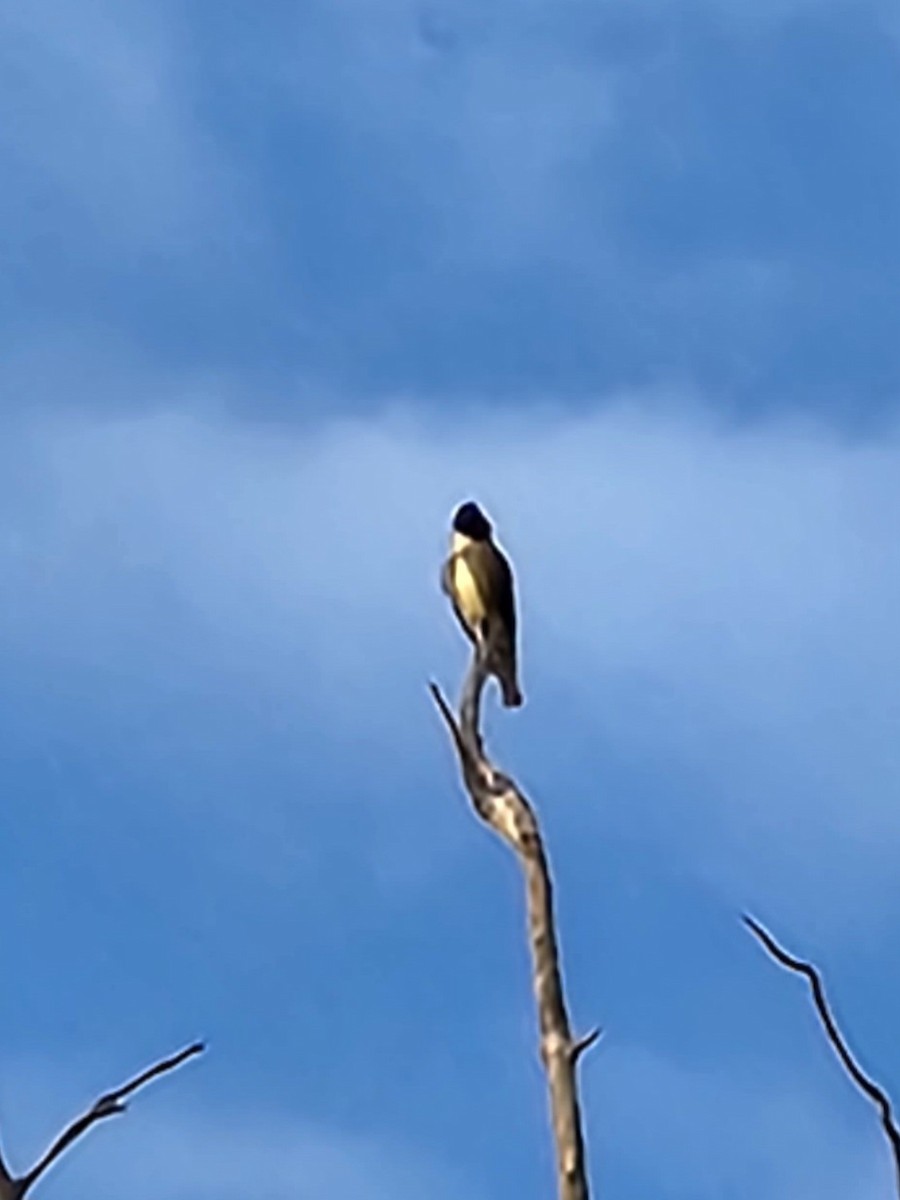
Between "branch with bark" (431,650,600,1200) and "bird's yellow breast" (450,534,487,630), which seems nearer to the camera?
"branch with bark" (431,650,600,1200)

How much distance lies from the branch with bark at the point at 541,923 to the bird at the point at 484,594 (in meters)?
1.61

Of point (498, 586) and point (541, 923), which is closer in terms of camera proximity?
point (541, 923)

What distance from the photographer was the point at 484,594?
20.0 meters

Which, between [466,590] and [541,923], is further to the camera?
[466,590]

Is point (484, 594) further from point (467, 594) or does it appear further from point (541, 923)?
point (541, 923)

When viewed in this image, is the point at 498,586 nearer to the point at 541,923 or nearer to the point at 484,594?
the point at 484,594

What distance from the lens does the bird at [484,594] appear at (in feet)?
61.4

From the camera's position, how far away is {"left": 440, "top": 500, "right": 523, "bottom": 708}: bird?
61.4ft

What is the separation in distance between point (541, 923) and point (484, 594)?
14.6 ft

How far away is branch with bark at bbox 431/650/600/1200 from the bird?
1615 millimetres

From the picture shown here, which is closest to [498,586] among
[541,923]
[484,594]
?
[484,594]

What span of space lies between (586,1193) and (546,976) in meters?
0.93

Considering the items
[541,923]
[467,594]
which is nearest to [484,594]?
[467,594]

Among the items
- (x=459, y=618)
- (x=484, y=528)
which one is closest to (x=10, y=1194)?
(x=459, y=618)
